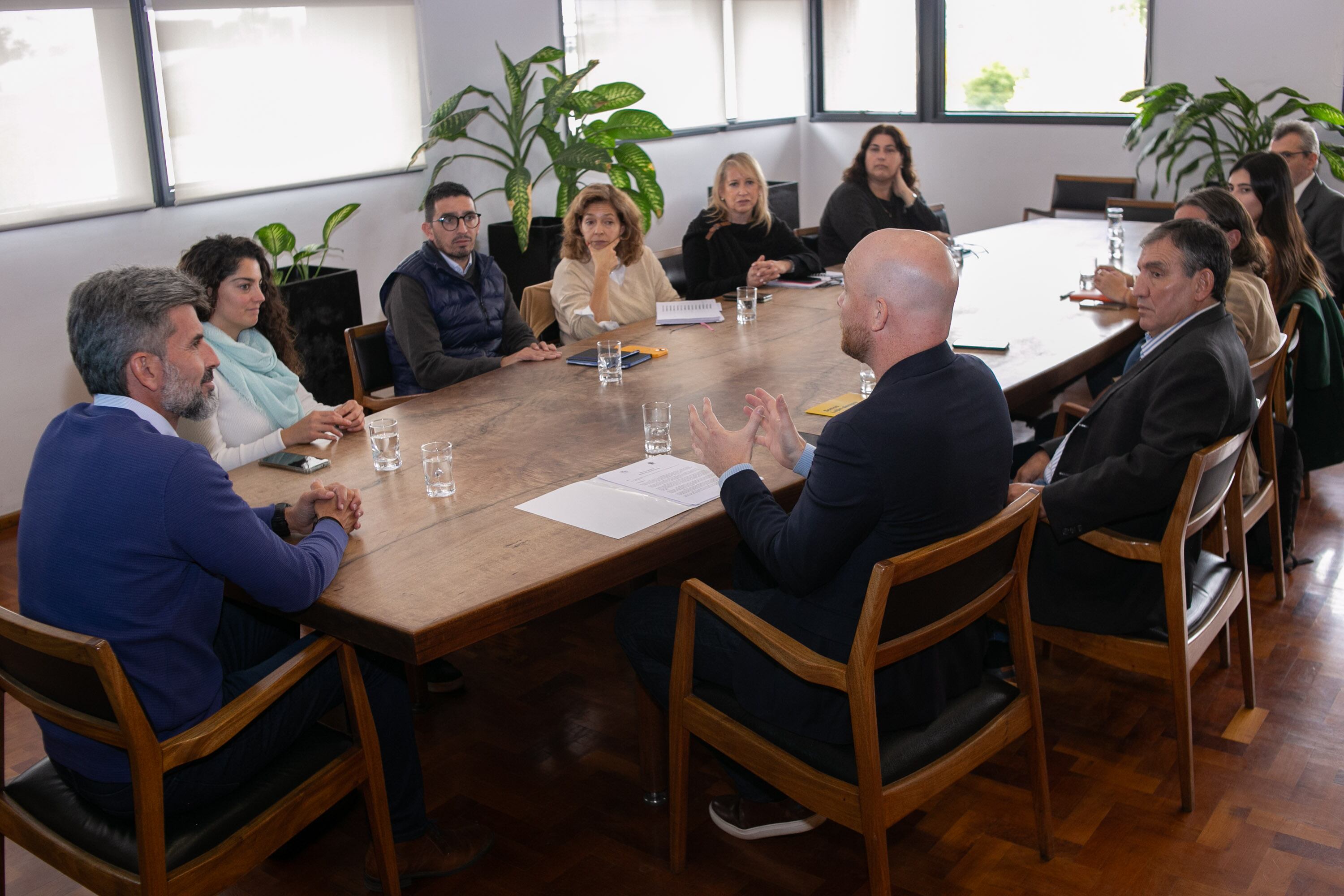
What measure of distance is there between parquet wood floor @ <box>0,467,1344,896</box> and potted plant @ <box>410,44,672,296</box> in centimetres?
357

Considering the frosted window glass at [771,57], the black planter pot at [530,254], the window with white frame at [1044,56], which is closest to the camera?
the black planter pot at [530,254]

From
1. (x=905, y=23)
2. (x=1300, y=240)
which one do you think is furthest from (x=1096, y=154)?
(x=1300, y=240)

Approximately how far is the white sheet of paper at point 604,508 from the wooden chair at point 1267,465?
1.56 meters

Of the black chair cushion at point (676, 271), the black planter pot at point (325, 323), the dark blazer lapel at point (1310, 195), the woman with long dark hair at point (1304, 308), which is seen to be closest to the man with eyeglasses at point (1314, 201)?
the dark blazer lapel at point (1310, 195)

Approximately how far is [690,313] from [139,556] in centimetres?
261

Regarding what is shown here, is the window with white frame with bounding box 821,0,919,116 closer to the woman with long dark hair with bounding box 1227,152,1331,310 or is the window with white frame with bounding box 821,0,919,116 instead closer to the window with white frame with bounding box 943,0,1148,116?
the window with white frame with bounding box 943,0,1148,116

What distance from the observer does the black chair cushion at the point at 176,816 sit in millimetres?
1903

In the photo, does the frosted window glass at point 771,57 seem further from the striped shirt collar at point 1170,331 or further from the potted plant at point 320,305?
the striped shirt collar at point 1170,331

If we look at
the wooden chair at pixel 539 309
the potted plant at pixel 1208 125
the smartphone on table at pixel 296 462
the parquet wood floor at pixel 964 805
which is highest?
the potted plant at pixel 1208 125

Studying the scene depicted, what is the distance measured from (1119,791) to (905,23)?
7.54 metres

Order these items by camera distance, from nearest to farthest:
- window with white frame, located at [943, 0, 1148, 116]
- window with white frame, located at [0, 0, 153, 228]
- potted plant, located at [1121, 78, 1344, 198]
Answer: window with white frame, located at [0, 0, 153, 228], potted plant, located at [1121, 78, 1344, 198], window with white frame, located at [943, 0, 1148, 116]

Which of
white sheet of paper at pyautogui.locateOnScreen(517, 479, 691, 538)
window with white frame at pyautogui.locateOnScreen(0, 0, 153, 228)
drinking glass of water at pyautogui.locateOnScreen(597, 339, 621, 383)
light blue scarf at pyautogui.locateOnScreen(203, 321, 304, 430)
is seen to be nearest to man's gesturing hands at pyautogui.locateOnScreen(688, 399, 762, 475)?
white sheet of paper at pyautogui.locateOnScreen(517, 479, 691, 538)

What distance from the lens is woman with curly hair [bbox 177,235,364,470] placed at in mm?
2930

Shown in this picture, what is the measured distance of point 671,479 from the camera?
2.56m
